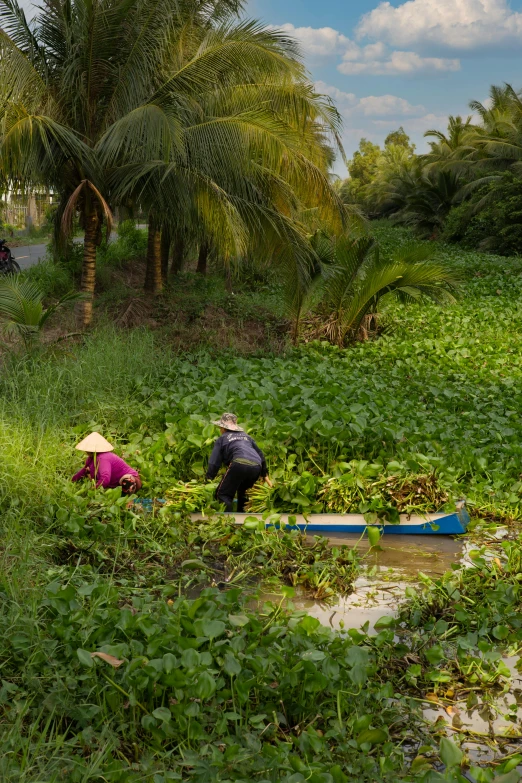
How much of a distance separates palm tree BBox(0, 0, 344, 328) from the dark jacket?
4823 mm

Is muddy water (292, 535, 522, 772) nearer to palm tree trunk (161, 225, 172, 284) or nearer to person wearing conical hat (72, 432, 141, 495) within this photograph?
person wearing conical hat (72, 432, 141, 495)

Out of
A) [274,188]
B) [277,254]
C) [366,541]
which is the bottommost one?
[366,541]

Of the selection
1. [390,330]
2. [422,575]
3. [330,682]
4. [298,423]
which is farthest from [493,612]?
[390,330]

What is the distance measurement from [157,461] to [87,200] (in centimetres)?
610

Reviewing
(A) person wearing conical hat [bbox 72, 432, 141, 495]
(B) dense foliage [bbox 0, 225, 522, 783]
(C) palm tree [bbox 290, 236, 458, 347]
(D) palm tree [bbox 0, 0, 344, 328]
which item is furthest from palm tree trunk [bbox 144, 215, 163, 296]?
(A) person wearing conical hat [bbox 72, 432, 141, 495]

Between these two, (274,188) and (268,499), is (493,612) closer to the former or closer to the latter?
(268,499)

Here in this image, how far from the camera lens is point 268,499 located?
277 inches

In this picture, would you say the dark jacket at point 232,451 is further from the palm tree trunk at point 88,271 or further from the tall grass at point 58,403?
the palm tree trunk at point 88,271

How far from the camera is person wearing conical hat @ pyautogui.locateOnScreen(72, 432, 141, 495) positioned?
6605 mm

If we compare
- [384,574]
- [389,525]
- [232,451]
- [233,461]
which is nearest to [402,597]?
[384,574]

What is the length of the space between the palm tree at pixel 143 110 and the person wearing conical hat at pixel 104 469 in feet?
16.5

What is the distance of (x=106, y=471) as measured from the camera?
21.8 ft

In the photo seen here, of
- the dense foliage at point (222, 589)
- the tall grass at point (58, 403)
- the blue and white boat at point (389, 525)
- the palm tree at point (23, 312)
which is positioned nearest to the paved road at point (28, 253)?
the palm tree at point (23, 312)

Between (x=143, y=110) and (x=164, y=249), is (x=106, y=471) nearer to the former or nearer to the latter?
(x=143, y=110)
